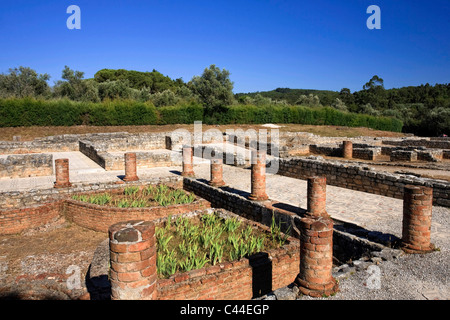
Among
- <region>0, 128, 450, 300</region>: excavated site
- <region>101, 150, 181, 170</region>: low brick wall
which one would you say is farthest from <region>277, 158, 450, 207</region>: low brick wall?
<region>101, 150, 181, 170</region>: low brick wall

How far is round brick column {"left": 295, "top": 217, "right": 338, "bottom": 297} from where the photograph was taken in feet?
13.3

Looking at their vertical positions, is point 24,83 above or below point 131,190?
above

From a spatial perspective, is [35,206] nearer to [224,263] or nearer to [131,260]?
[224,263]

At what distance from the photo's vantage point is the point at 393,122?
1762 inches

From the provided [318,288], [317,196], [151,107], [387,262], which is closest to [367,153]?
[317,196]

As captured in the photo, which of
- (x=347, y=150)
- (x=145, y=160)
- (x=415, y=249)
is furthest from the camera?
(x=347, y=150)

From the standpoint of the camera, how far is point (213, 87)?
36.8 m

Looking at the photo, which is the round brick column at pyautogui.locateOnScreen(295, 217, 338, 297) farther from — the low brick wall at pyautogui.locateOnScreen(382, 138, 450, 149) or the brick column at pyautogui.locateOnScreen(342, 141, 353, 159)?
the low brick wall at pyautogui.locateOnScreen(382, 138, 450, 149)

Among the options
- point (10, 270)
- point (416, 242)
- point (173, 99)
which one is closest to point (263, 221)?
point (416, 242)

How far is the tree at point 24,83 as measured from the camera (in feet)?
114

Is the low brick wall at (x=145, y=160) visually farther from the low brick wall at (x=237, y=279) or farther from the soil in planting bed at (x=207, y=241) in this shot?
the low brick wall at (x=237, y=279)

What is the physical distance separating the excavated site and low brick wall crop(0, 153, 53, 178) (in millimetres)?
37

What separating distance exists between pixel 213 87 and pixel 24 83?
67.3ft
